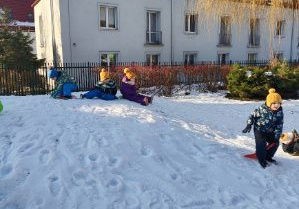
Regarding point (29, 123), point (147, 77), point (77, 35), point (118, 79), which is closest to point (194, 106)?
point (147, 77)

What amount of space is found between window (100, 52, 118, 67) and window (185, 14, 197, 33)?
5.91 meters

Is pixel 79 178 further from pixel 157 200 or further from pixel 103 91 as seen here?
pixel 103 91

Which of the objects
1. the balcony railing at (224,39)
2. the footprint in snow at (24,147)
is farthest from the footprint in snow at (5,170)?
the balcony railing at (224,39)

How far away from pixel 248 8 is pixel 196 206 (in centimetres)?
673

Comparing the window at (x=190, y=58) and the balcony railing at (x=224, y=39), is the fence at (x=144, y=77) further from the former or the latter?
the balcony railing at (x=224, y=39)

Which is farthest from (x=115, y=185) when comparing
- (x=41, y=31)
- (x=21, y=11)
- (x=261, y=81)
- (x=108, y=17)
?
(x=21, y=11)

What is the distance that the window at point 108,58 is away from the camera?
2012 centimetres

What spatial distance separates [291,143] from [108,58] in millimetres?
15292

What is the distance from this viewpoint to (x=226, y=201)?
4449 millimetres

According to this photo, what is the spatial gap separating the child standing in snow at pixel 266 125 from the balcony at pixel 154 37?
1643 cm

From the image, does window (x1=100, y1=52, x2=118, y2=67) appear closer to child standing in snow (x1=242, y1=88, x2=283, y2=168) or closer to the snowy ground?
the snowy ground

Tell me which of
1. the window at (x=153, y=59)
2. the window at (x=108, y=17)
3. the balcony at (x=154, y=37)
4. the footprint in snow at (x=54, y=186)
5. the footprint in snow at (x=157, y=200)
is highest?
the window at (x=108, y=17)

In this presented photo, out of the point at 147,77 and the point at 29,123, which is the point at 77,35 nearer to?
the point at 147,77

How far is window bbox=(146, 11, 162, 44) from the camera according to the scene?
70.9 feet
